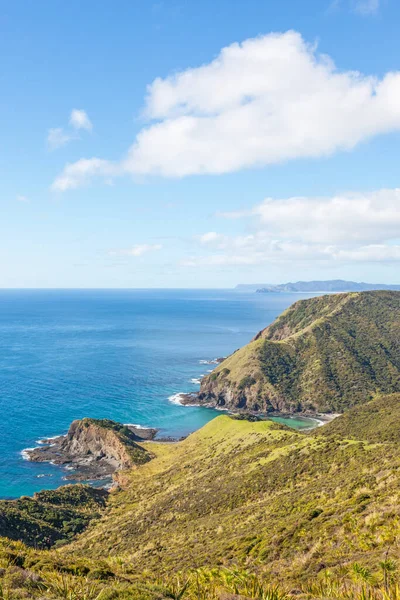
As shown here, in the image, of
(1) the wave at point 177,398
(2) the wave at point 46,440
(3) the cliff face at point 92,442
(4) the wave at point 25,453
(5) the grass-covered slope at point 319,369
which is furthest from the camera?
(1) the wave at point 177,398

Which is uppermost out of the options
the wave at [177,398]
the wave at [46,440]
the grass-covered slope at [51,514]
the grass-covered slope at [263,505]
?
the grass-covered slope at [263,505]

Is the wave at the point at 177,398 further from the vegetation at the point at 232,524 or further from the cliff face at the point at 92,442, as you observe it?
the vegetation at the point at 232,524

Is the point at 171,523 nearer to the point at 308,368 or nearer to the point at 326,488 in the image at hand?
the point at 326,488

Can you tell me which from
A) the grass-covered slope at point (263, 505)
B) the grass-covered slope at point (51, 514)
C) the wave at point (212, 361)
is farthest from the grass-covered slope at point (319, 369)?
the grass-covered slope at point (51, 514)

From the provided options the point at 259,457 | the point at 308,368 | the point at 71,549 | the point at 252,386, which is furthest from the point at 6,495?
the point at 308,368

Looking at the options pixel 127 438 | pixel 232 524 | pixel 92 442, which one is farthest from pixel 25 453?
pixel 232 524

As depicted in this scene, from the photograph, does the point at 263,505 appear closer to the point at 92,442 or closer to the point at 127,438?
the point at 127,438

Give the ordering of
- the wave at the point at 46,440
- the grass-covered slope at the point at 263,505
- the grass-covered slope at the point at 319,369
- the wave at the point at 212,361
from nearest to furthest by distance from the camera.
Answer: the grass-covered slope at the point at 263,505 → the wave at the point at 46,440 → the grass-covered slope at the point at 319,369 → the wave at the point at 212,361
